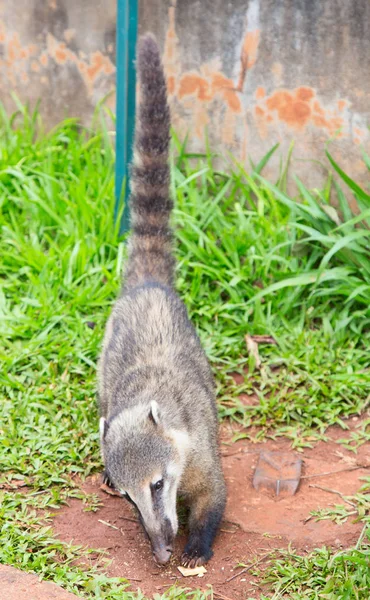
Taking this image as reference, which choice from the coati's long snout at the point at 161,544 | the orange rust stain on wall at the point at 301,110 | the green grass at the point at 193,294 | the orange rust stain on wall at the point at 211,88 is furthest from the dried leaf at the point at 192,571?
the orange rust stain on wall at the point at 211,88

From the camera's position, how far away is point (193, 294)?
5.56 metres

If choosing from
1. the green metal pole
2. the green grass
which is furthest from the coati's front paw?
the green metal pole

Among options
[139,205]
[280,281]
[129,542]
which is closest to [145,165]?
[139,205]

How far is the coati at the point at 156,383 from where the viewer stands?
3777 mm

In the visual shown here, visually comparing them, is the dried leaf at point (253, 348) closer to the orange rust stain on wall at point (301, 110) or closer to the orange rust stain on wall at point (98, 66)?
the orange rust stain on wall at point (301, 110)

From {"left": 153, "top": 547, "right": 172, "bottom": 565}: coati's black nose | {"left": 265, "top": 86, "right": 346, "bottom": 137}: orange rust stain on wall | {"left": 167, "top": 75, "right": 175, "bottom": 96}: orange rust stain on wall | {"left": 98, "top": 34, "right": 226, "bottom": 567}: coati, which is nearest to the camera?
{"left": 153, "top": 547, "right": 172, "bottom": 565}: coati's black nose

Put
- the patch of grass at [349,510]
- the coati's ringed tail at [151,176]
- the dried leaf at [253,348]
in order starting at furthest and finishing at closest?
the dried leaf at [253,348] < the coati's ringed tail at [151,176] < the patch of grass at [349,510]

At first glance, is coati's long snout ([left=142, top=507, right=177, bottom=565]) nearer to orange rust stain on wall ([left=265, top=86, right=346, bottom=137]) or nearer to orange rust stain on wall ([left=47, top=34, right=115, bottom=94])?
orange rust stain on wall ([left=265, top=86, right=346, bottom=137])

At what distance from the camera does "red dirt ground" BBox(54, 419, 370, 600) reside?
152 inches

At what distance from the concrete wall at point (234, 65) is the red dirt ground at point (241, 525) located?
2.02 metres

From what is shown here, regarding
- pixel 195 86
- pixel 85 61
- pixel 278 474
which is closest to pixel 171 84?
pixel 195 86

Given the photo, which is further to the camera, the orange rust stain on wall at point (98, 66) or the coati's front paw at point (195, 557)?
the orange rust stain on wall at point (98, 66)

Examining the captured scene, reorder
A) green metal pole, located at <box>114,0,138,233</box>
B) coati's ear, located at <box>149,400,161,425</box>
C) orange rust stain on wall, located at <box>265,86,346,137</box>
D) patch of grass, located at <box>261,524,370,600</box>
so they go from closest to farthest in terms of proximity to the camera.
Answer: patch of grass, located at <box>261,524,370,600</box>, coati's ear, located at <box>149,400,161,425</box>, green metal pole, located at <box>114,0,138,233</box>, orange rust stain on wall, located at <box>265,86,346,137</box>

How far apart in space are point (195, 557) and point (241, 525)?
0.34 metres
